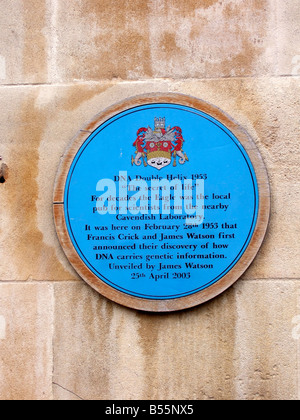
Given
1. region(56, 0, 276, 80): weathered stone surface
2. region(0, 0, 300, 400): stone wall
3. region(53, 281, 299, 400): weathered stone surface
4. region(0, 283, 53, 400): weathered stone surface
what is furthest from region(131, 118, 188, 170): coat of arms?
region(0, 283, 53, 400): weathered stone surface

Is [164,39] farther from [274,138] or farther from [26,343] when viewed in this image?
[26,343]

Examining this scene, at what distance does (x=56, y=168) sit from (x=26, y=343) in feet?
4.32

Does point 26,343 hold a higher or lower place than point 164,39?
lower

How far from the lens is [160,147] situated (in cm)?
413

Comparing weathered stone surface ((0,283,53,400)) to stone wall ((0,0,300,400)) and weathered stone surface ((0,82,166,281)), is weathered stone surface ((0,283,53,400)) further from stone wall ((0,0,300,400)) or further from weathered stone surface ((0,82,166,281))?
weathered stone surface ((0,82,166,281))

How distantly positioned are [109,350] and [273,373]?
1188 millimetres

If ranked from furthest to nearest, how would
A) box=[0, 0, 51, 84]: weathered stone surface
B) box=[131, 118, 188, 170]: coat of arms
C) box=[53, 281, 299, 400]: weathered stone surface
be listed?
1. box=[0, 0, 51, 84]: weathered stone surface
2. box=[131, 118, 188, 170]: coat of arms
3. box=[53, 281, 299, 400]: weathered stone surface

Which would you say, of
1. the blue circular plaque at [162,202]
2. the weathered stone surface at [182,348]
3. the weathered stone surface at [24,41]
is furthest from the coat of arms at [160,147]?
the weathered stone surface at [182,348]

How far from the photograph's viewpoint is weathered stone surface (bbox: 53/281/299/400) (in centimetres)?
402

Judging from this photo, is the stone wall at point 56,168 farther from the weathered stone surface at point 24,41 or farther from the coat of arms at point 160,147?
the coat of arms at point 160,147

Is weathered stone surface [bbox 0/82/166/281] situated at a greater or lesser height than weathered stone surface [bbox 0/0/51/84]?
lesser

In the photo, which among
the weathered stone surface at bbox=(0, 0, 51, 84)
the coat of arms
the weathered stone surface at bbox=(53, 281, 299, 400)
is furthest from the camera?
the weathered stone surface at bbox=(0, 0, 51, 84)

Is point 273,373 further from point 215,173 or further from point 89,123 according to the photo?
point 89,123

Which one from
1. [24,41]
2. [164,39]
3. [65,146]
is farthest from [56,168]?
[164,39]
